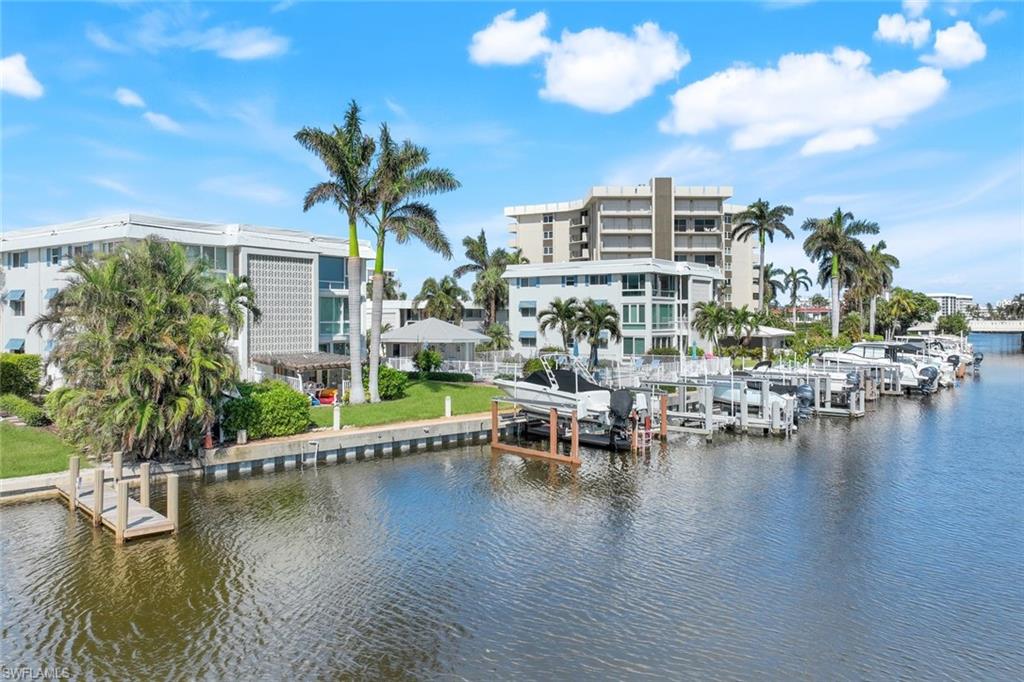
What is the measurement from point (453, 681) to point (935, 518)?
50.8ft

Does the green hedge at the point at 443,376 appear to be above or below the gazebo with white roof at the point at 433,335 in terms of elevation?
below

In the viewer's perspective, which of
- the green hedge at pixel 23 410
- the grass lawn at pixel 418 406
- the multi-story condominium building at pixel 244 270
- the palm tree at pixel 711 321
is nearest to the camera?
the green hedge at pixel 23 410

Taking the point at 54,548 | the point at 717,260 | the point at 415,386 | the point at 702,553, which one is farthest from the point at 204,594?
the point at 717,260

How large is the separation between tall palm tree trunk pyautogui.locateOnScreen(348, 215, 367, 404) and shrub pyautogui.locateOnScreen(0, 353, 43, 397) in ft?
48.3

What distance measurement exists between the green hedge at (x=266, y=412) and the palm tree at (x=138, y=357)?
1.71 m

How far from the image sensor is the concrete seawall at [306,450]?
2141cm

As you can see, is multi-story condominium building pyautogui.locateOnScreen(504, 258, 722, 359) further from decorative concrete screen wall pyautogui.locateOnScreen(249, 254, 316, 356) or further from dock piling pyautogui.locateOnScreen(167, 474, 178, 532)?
dock piling pyautogui.locateOnScreen(167, 474, 178, 532)

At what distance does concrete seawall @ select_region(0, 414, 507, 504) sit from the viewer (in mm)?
21406

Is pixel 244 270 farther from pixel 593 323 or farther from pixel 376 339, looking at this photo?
pixel 593 323

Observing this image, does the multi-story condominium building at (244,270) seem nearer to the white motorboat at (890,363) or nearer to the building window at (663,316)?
the building window at (663,316)

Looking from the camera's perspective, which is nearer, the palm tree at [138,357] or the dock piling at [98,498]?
the dock piling at [98,498]

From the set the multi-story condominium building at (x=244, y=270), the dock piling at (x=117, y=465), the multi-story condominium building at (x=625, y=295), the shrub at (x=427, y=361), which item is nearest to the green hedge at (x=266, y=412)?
the dock piling at (x=117, y=465)

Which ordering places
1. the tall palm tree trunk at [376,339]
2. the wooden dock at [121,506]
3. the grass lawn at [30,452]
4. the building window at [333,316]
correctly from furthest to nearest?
the building window at [333,316]
the tall palm tree trunk at [376,339]
the grass lawn at [30,452]
the wooden dock at [121,506]

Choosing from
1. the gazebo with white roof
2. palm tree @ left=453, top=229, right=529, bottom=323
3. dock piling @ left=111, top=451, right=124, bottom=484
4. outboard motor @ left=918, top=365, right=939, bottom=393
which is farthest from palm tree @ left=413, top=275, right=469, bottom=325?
dock piling @ left=111, top=451, right=124, bottom=484
